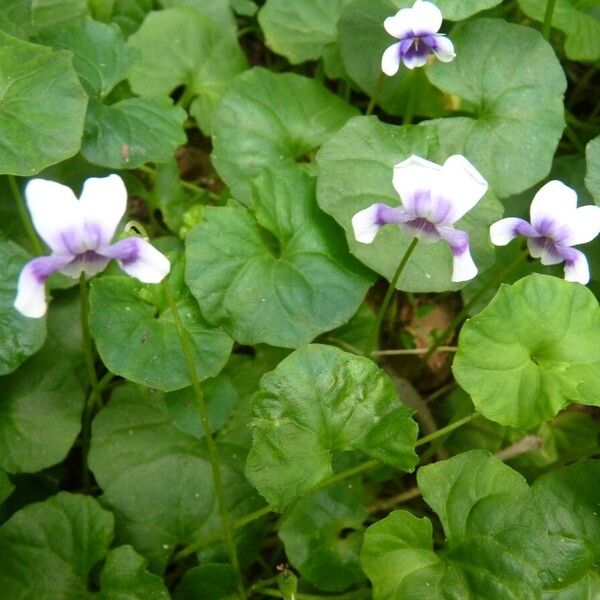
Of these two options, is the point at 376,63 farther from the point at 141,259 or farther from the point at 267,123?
the point at 141,259

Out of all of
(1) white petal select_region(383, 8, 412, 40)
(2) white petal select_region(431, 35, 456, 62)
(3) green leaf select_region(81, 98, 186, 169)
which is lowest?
(3) green leaf select_region(81, 98, 186, 169)

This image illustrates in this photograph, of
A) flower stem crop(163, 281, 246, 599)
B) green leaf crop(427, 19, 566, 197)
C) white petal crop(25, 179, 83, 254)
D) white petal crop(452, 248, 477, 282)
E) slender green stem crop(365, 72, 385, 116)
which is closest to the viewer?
→ white petal crop(25, 179, 83, 254)

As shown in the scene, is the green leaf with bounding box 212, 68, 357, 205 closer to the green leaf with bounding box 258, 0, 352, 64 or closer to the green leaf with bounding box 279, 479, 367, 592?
the green leaf with bounding box 258, 0, 352, 64

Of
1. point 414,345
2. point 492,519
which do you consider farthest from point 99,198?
point 414,345

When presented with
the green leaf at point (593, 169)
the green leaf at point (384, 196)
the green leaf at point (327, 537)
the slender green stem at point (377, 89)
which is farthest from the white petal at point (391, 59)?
the green leaf at point (327, 537)

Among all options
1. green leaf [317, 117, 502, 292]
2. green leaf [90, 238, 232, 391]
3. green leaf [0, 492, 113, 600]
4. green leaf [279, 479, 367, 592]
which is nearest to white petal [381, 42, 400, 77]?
green leaf [317, 117, 502, 292]

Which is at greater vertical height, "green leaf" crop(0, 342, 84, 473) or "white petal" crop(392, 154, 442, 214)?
"white petal" crop(392, 154, 442, 214)

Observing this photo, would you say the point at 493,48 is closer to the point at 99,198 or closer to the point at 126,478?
the point at 99,198
